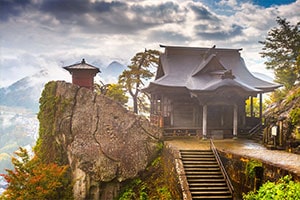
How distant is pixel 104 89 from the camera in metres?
29.6

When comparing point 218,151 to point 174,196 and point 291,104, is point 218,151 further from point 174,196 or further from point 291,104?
point 291,104

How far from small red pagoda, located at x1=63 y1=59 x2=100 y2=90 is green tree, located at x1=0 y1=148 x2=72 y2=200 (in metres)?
7.84

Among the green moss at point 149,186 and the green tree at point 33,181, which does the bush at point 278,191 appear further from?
the green tree at point 33,181

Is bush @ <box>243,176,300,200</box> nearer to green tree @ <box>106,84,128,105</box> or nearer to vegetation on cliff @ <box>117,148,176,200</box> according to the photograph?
vegetation on cliff @ <box>117,148,176,200</box>

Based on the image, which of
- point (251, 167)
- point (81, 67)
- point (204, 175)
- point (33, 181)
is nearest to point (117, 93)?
point (81, 67)

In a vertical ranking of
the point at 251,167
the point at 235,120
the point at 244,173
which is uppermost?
the point at 235,120

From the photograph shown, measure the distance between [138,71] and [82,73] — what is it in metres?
8.01

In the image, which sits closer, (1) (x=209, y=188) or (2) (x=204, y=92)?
(1) (x=209, y=188)

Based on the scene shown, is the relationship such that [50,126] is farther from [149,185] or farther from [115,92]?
[149,185]

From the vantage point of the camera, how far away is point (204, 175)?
15008 millimetres

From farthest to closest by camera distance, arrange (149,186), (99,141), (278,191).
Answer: (99,141) < (149,186) < (278,191)

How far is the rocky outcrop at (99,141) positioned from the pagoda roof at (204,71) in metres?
4.53

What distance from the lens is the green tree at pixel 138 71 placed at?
30.6 m

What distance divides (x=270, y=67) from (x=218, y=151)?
17.6 m
